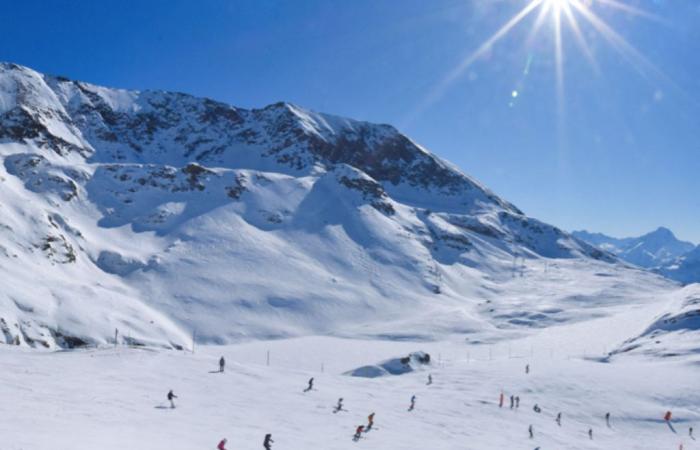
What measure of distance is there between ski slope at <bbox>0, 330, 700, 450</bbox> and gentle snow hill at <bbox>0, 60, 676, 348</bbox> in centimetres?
3560

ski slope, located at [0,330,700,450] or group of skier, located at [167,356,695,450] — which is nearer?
ski slope, located at [0,330,700,450]

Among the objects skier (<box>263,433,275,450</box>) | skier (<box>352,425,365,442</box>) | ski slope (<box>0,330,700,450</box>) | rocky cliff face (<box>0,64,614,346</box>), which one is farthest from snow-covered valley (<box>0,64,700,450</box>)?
skier (<box>263,433,275,450</box>)

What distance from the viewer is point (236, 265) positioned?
401 ft

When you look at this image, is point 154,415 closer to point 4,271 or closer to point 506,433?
point 506,433

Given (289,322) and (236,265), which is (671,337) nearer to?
(289,322)

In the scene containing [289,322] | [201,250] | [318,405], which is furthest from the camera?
[201,250]

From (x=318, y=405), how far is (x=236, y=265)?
88.3m

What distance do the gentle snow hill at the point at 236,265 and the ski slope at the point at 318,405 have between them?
35.6 metres

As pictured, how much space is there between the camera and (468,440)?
34.9 m

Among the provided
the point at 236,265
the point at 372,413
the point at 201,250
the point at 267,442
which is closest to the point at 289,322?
the point at 236,265

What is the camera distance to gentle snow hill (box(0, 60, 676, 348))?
8581 centimetres

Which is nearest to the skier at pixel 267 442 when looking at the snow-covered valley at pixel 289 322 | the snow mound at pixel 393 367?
the snow-covered valley at pixel 289 322

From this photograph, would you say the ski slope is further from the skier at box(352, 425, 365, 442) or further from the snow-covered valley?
the skier at box(352, 425, 365, 442)

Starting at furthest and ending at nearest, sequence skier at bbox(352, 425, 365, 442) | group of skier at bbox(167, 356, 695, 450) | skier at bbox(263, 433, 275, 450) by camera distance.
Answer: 1. group of skier at bbox(167, 356, 695, 450)
2. skier at bbox(352, 425, 365, 442)
3. skier at bbox(263, 433, 275, 450)
